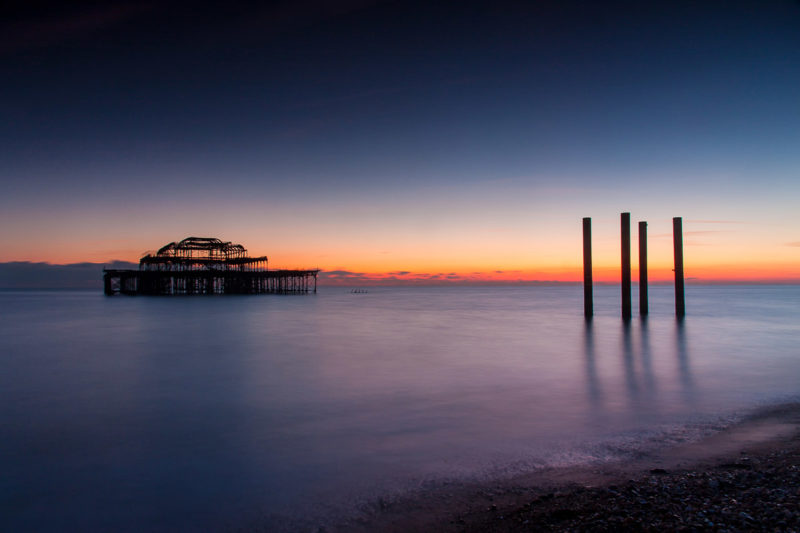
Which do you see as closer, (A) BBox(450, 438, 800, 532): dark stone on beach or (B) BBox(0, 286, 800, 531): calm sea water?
(A) BBox(450, 438, 800, 532): dark stone on beach

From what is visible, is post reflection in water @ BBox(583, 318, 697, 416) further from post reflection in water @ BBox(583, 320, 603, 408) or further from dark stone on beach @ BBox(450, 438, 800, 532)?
dark stone on beach @ BBox(450, 438, 800, 532)

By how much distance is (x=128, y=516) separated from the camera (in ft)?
15.9

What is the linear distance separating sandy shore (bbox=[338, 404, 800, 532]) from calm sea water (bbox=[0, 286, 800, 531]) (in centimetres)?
49

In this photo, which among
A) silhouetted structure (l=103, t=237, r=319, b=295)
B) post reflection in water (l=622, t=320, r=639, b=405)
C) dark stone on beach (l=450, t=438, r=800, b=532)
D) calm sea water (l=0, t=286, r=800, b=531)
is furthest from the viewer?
silhouetted structure (l=103, t=237, r=319, b=295)

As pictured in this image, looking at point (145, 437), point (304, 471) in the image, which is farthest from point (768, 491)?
point (145, 437)

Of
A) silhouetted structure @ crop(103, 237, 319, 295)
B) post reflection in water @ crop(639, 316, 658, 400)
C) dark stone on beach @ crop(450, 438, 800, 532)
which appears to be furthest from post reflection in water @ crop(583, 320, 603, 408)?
silhouetted structure @ crop(103, 237, 319, 295)

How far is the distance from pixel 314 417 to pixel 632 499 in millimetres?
5732

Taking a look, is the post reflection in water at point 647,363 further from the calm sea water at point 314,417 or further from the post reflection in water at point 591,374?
the post reflection in water at point 591,374

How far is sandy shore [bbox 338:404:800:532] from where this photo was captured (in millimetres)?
3838

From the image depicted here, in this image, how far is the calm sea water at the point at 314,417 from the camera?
526cm

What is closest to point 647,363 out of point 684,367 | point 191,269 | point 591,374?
point 684,367

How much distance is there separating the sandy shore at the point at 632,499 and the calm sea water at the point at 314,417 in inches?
19.4

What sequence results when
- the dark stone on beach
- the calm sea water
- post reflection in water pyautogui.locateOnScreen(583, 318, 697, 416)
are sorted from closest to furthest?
1. the dark stone on beach
2. the calm sea water
3. post reflection in water pyautogui.locateOnScreen(583, 318, 697, 416)

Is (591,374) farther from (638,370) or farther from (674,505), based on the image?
→ (674,505)
